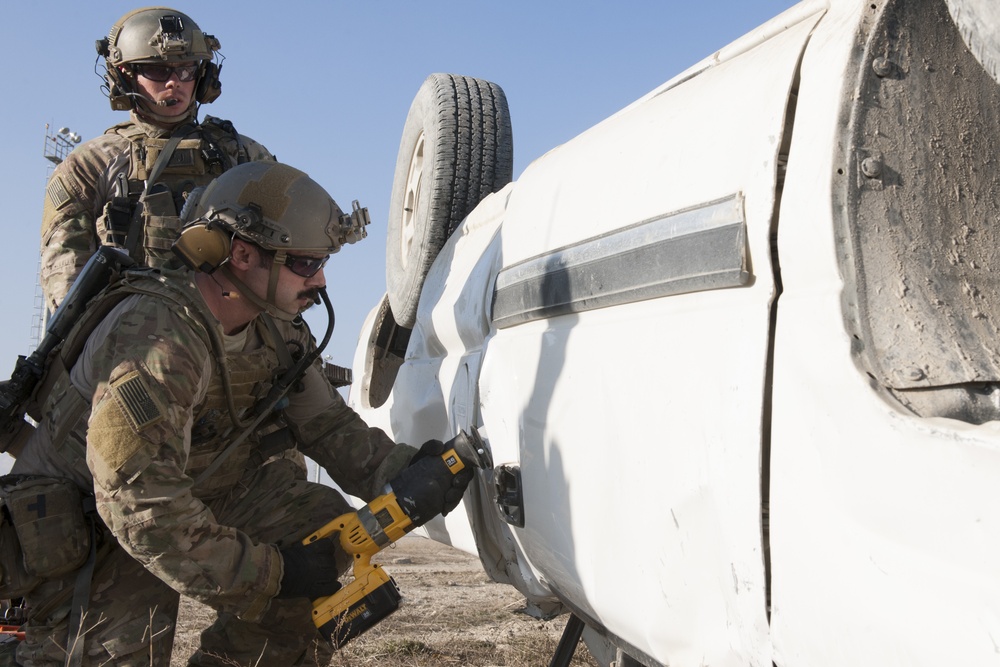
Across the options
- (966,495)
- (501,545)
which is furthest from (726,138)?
(501,545)

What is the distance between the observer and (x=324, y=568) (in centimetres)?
262

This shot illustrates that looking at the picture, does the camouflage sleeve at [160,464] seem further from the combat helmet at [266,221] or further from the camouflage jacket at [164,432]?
the combat helmet at [266,221]

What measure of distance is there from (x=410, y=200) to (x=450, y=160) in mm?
538

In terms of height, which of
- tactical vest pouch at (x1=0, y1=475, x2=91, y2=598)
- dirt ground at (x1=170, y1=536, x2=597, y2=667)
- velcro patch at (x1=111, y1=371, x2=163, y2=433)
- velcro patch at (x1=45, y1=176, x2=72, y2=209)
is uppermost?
velcro patch at (x1=45, y1=176, x2=72, y2=209)

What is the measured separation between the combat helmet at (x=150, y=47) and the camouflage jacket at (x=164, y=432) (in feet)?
4.32

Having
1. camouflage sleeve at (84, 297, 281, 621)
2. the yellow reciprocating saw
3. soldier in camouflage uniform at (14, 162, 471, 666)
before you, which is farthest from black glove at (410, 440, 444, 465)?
camouflage sleeve at (84, 297, 281, 621)

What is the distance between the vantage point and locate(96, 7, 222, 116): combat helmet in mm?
3652

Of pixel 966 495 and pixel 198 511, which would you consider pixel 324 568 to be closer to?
pixel 198 511

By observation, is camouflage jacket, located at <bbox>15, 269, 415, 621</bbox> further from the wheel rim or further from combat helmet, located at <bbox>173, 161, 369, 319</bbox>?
the wheel rim

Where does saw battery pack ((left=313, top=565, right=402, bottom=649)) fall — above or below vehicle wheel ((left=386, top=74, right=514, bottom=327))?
below

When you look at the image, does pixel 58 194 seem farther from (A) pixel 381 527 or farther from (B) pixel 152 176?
(A) pixel 381 527

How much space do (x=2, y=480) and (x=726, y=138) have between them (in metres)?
2.17

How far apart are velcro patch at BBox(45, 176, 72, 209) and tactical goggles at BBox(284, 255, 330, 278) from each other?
127cm

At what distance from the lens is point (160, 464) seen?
2387mm
